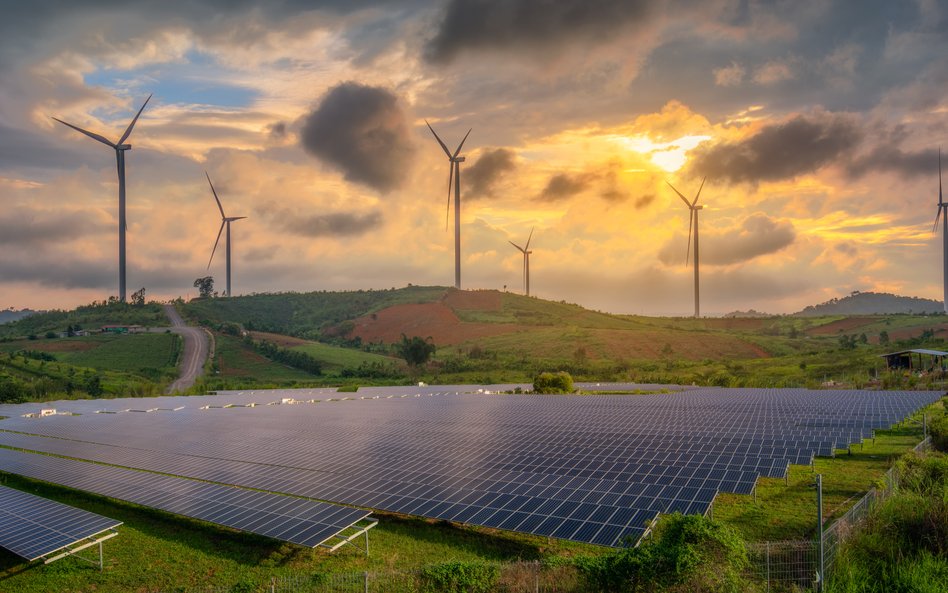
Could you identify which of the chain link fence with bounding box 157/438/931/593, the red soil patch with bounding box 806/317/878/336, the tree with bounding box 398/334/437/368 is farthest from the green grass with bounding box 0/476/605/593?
the red soil patch with bounding box 806/317/878/336

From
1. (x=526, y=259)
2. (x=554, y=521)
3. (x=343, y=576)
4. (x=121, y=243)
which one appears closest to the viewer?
(x=343, y=576)

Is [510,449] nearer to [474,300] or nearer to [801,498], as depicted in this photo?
[801,498]

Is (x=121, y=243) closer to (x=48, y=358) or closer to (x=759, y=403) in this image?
(x=48, y=358)

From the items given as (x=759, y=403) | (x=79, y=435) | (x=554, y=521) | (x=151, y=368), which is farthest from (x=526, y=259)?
(x=554, y=521)

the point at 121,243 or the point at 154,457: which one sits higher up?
the point at 121,243

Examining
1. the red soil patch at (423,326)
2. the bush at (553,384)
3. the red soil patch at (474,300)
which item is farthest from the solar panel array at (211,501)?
the red soil patch at (474,300)

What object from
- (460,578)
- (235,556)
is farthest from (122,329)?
(460,578)
